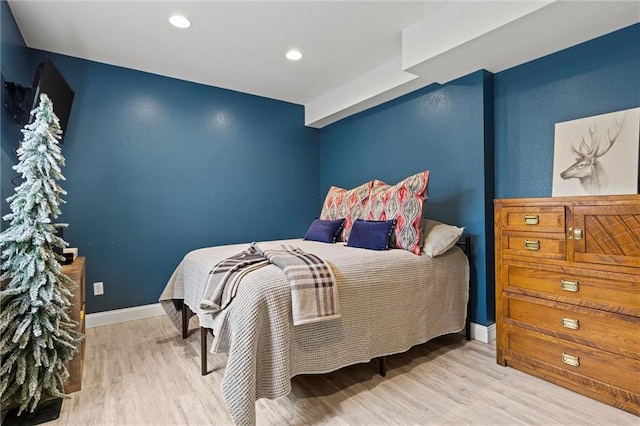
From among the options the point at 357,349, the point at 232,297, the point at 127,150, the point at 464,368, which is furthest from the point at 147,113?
the point at 464,368

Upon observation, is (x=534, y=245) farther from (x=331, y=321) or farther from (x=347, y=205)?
(x=347, y=205)

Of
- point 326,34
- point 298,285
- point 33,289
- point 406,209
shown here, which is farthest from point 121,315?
point 326,34

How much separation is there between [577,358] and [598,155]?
4.31 feet

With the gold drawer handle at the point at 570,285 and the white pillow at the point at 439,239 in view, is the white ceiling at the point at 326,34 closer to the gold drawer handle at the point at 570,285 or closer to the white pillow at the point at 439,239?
the white pillow at the point at 439,239

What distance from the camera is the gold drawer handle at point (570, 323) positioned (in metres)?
1.88

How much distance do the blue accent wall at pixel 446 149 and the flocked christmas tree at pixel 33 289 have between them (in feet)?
9.43

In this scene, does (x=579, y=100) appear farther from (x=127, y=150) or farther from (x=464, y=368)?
(x=127, y=150)

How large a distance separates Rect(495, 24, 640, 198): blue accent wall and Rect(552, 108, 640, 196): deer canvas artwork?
76 mm

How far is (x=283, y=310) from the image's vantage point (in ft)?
5.43

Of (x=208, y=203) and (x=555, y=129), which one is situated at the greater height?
(x=555, y=129)

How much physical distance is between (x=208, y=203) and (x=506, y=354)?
318 cm

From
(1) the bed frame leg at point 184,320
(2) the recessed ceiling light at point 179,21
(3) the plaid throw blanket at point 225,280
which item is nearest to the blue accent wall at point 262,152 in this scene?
(1) the bed frame leg at point 184,320

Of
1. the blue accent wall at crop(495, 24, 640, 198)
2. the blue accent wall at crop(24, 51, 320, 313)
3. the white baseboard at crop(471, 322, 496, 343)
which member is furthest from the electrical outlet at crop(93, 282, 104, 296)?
the blue accent wall at crop(495, 24, 640, 198)

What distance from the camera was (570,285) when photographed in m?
1.91
